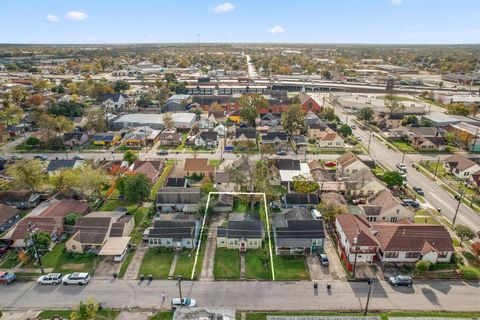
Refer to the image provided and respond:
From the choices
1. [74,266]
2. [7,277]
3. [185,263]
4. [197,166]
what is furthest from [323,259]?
[7,277]

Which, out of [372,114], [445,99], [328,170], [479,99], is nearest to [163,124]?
[328,170]

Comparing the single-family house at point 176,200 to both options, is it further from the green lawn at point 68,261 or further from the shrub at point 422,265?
the shrub at point 422,265

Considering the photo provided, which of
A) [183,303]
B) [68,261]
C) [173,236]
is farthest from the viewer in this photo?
[173,236]

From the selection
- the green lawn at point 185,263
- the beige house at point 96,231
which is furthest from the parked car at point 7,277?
the green lawn at point 185,263

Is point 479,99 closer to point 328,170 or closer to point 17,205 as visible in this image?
point 328,170

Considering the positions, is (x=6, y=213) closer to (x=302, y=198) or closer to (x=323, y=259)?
A: (x=302, y=198)

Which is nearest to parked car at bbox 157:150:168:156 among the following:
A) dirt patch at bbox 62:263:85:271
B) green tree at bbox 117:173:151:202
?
green tree at bbox 117:173:151:202
